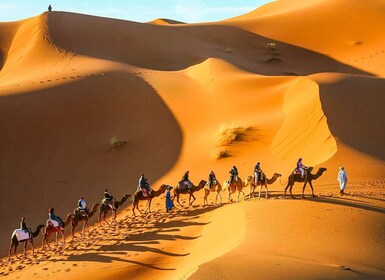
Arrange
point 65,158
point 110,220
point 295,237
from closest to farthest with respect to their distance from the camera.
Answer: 1. point 295,237
2. point 110,220
3. point 65,158

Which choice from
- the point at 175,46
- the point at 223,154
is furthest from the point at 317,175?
the point at 175,46

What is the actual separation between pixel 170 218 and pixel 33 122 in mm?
13509

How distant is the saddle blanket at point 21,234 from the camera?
18.0 m

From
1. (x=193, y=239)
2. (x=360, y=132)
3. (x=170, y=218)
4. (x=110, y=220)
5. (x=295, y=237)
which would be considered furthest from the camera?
(x=360, y=132)

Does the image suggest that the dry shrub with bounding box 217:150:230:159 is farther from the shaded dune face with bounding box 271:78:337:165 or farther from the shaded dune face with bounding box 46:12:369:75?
the shaded dune face with bounding box 46:12:369:75

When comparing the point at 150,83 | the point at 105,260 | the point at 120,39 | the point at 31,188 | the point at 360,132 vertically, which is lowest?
the point at 105,260

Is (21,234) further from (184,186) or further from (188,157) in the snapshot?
(188,157)

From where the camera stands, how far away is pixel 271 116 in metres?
30.1

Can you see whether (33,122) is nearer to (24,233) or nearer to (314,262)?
(24,233)

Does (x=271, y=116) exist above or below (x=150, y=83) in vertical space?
below

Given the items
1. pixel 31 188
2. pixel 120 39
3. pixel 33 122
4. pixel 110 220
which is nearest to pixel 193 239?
pixel 110 220

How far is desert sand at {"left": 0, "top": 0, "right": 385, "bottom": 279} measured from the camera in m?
15.0

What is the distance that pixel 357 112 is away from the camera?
26.8m

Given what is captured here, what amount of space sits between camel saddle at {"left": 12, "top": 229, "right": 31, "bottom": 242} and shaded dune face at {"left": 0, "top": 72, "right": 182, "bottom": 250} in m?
4.11
